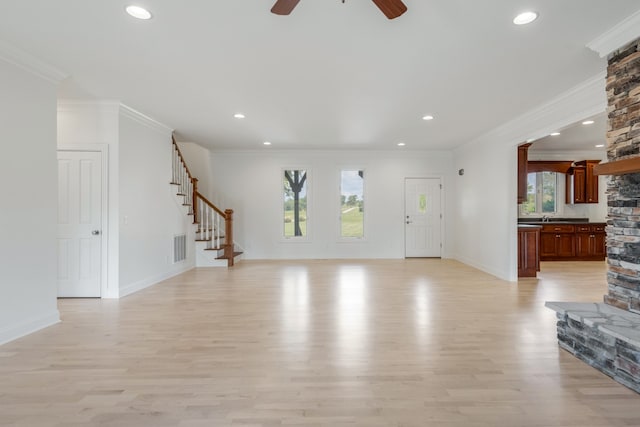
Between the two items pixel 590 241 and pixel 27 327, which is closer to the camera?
pixel 27 327

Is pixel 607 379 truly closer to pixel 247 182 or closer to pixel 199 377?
pixel 199 377

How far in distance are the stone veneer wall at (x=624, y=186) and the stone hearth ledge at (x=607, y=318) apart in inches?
5.6

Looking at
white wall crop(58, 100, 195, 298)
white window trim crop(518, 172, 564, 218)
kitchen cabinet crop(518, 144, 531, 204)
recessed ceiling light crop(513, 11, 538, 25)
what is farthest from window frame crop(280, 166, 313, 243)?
recessed ceiling light crop(513, 11, 538, 25)

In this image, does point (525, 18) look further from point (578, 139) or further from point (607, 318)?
point (578, 139)

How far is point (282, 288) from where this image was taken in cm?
504

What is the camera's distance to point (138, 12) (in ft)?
7.81

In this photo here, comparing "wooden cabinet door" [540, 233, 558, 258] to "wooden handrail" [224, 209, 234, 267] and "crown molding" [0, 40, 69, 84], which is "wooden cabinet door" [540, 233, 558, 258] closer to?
"wooden handrail" [224, 209, 234, 267]

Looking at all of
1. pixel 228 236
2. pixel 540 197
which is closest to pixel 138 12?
pixel 228 236

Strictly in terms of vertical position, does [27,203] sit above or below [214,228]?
above

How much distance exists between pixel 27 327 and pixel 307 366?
2818 millimetres

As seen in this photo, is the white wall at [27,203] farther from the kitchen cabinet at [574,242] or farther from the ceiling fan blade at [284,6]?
the kitchen cabinet at [574,242]

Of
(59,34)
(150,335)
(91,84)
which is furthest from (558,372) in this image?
(91,84)

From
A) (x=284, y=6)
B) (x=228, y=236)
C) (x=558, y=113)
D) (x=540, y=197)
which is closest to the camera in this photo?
(x=284, y=6)

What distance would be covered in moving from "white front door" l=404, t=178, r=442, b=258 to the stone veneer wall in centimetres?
524
